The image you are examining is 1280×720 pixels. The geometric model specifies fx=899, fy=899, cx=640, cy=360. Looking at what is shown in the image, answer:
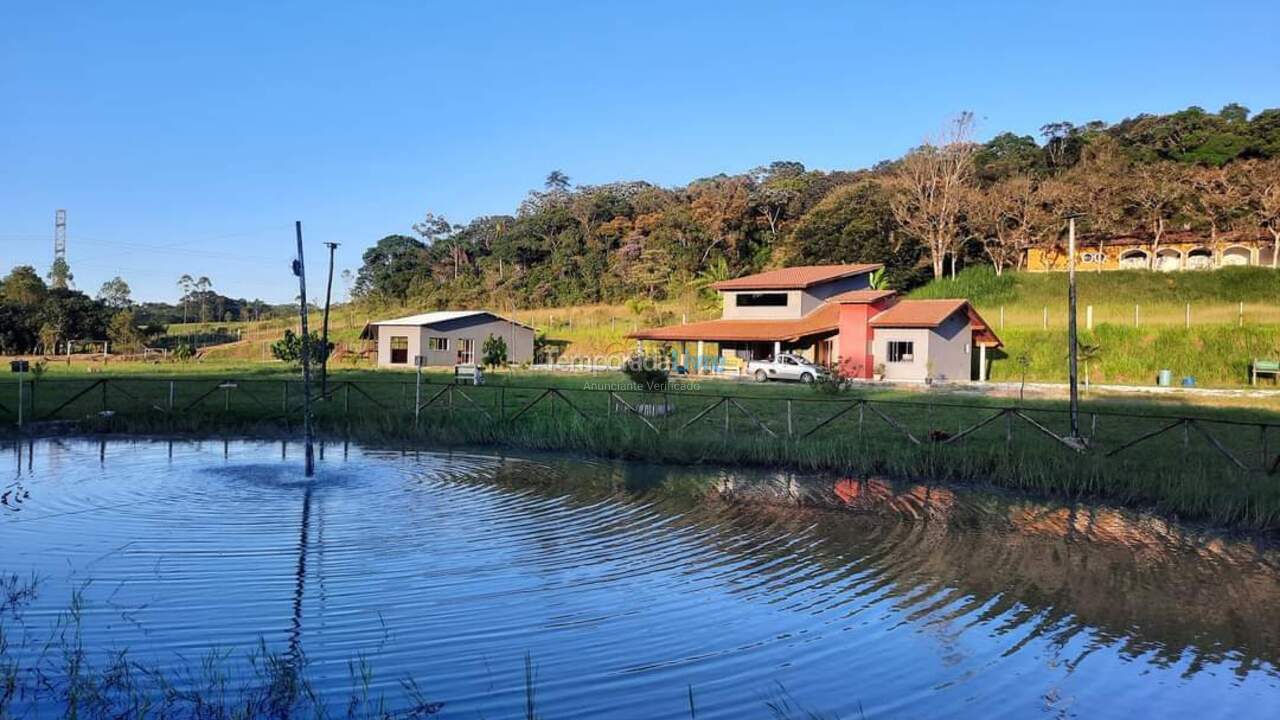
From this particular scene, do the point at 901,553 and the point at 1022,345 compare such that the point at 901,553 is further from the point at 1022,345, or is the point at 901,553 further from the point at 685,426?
the point at 1022,345

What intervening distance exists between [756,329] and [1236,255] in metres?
34.3

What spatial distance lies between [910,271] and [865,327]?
70.4 ft

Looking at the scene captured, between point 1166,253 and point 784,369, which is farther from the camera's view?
point 1166,253

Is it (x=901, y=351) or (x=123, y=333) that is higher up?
(x=123, y=333)

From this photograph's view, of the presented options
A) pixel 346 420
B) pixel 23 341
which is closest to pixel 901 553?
pixel 346 420

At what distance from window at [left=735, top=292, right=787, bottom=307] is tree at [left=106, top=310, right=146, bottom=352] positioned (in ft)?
135

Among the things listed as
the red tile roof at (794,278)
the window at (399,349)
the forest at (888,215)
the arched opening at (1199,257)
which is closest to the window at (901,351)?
the red tile roof at (794,278)

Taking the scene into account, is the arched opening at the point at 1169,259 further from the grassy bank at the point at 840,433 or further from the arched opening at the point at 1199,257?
the grassy bank at the point at 840,433

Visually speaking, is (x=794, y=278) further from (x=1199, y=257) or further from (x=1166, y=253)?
(x=1199, y=257)

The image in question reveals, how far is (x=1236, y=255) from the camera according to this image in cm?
5634

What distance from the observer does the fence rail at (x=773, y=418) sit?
1633 centimetres

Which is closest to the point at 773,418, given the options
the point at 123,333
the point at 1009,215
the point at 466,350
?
the point at 466,350

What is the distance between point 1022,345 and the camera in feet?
137

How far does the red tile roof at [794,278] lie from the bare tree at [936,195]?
11400 mm
